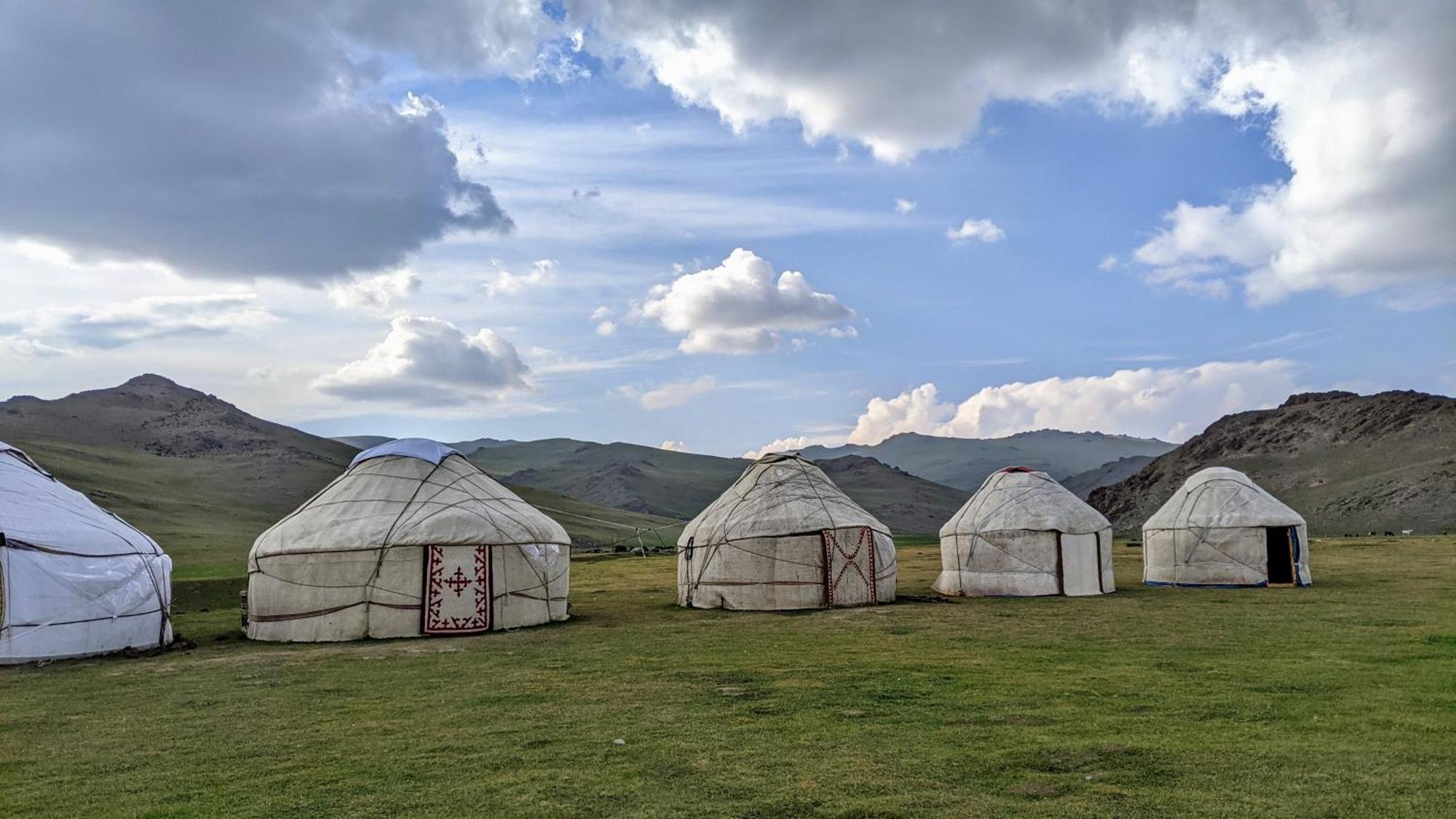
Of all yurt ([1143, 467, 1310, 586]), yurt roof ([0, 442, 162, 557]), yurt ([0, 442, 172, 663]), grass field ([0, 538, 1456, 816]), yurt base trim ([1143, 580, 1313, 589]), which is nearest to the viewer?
grass field ([0, 538, 1456, 816])

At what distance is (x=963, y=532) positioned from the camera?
18.9 metres

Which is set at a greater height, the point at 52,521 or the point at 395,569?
the point at 52,521

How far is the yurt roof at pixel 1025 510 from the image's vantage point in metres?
18.1

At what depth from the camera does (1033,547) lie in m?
18.2

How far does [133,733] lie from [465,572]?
6.53 m

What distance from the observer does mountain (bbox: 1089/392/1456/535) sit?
57.6 metres

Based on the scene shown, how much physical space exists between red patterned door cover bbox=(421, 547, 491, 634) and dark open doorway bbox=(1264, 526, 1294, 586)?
15402 mm

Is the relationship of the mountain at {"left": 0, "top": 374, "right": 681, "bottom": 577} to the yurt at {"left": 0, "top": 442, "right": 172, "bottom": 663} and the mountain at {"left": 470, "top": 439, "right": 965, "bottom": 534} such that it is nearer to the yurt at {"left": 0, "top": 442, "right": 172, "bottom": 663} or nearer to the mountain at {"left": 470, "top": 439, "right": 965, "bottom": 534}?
the yurt at {"left": 0, "top": 442, "right": 172, "bottom": 663}

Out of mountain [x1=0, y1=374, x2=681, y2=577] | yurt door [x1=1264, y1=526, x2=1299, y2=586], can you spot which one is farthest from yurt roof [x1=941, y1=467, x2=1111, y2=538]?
mountain [x1=0, y1=374, x2=681, y2=577]

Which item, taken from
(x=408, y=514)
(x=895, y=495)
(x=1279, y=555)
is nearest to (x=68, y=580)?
(x=408, y=514)

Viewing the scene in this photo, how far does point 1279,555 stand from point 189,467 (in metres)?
75.3

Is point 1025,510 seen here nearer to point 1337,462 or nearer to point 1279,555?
point 1279,555

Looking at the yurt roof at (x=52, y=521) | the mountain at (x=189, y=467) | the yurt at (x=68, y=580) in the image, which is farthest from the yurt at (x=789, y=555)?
the mountain at (x=189, y=467)

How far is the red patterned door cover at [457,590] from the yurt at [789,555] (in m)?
4.31
